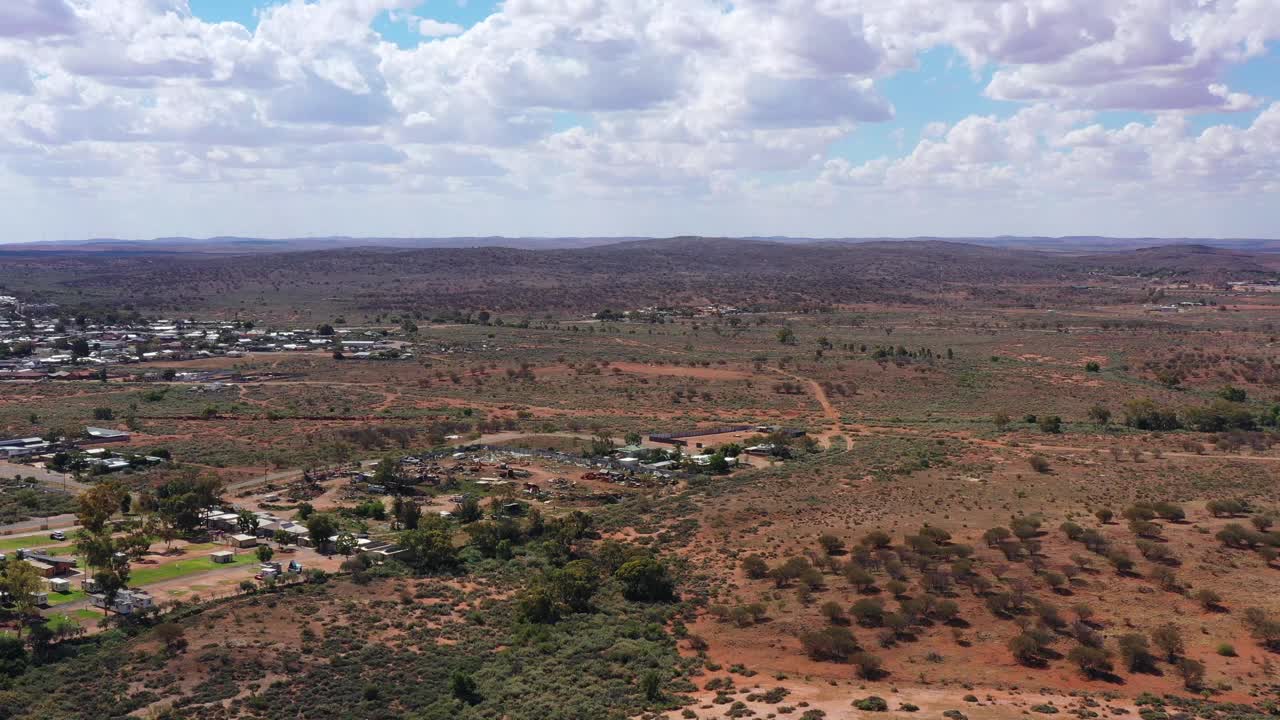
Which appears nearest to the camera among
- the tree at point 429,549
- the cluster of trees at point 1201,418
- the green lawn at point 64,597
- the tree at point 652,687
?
the tree at point 652,687

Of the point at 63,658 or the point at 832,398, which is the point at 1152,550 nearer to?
the point at 63,658

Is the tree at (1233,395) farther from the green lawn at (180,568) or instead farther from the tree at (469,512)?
the green lawn at (180,568)

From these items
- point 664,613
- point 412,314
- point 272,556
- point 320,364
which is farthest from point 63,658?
point 412,314

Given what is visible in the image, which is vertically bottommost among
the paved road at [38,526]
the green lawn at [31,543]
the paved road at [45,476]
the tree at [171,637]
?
the paved road at [45,476]

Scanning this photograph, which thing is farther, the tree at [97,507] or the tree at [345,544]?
the tree at [345,544]

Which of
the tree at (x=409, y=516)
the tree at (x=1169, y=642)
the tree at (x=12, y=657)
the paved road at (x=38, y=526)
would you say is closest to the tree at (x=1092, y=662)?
the tree at (x=1169, y=642)

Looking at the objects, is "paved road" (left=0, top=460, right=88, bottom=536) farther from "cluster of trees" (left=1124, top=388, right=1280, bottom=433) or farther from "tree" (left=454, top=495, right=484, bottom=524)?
"cluster of trees" (left=1124, top=388, right=1280, bottom=433)
